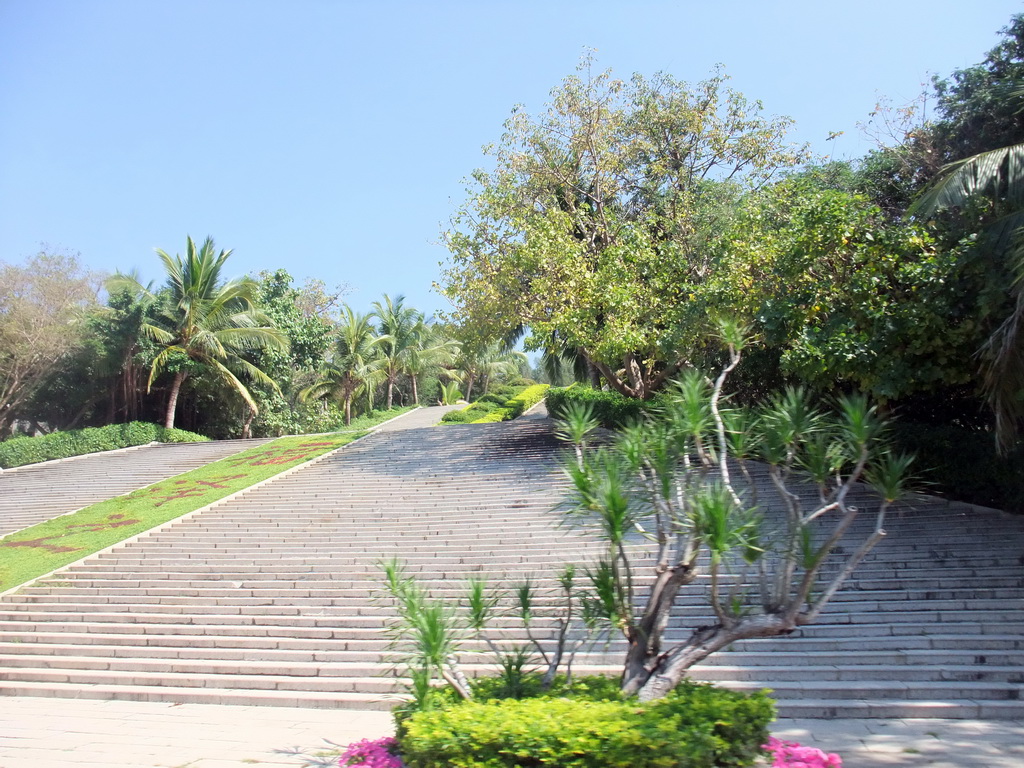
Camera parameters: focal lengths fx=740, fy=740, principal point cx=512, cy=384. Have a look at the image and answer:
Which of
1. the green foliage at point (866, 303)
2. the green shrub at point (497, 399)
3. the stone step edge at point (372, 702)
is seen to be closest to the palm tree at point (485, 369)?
the green shrub at point (497, 399)

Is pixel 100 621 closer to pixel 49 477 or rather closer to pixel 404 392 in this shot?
pixel 49 477

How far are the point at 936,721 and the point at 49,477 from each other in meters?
22.6

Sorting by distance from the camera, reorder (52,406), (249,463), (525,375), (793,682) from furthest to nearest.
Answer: (525,375) → (52,406) → (249,463) → (793,682)

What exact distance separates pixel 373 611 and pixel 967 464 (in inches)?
377

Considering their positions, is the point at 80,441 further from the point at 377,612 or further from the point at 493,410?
the point at 377,612

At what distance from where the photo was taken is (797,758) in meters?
5.05

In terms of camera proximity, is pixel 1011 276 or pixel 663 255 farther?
→ pixel 663 255

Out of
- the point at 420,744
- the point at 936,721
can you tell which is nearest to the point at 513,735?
the point at 420,744

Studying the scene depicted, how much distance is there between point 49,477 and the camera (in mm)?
21359

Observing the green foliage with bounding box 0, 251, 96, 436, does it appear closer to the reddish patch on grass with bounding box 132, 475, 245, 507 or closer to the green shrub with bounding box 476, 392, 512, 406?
the reddish patch on grass with bounding box 132, 475, 245, 507

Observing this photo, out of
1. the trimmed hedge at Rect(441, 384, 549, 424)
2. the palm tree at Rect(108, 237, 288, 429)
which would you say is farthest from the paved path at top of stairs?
the trimmed hedge at Rect(441, 384, 549, 424)

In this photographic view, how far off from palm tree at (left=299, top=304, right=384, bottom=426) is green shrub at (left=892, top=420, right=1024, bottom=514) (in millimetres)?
27718

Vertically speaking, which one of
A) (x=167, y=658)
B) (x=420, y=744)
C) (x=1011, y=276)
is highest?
(x=1011, y=276)

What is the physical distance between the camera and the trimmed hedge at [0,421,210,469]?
76.5 feet
